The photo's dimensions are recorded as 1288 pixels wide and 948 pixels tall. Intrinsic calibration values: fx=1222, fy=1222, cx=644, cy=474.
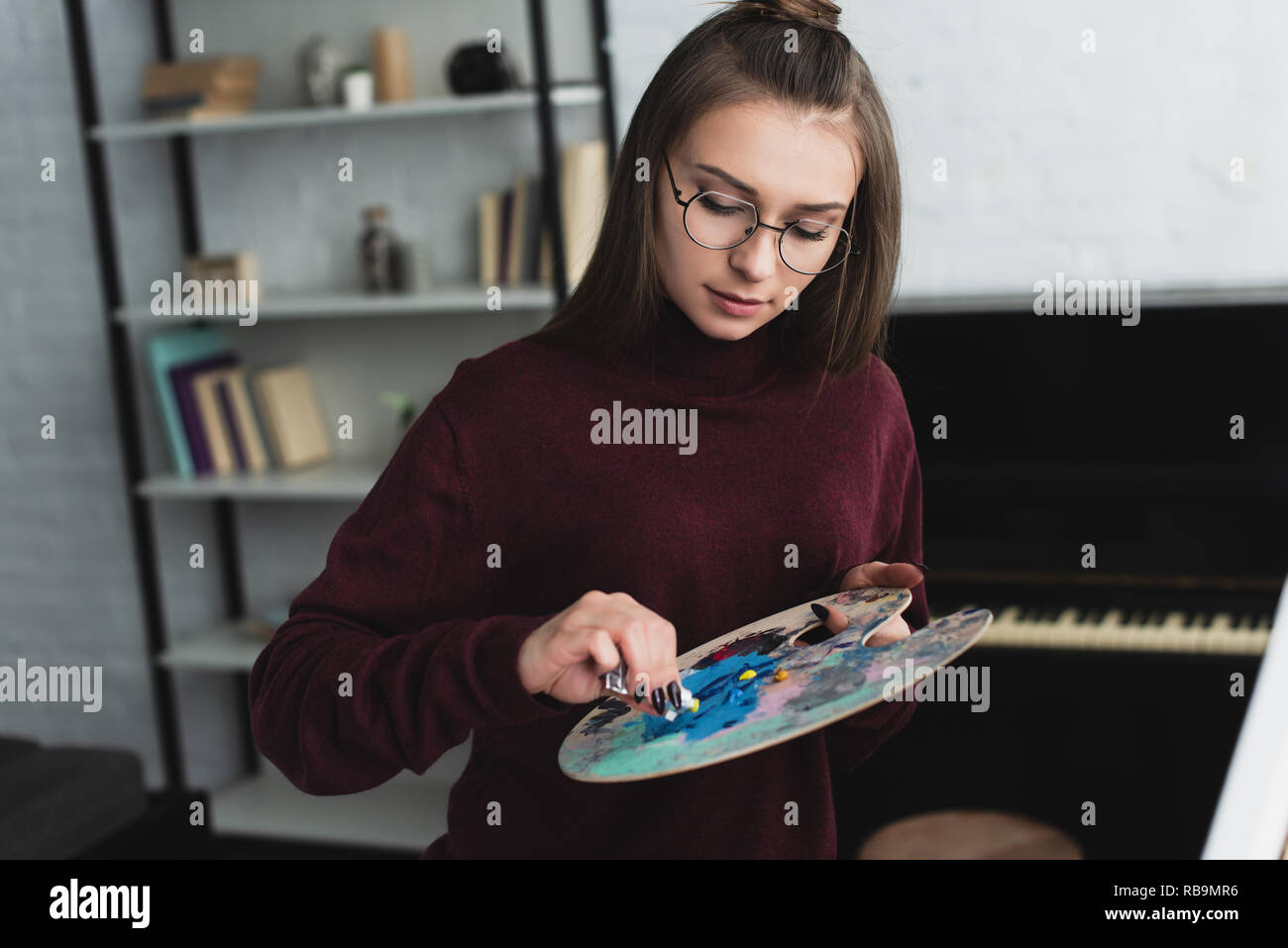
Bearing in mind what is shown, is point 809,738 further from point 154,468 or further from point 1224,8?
point 154,468

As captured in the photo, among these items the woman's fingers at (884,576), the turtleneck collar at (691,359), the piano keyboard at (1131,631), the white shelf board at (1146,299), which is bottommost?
the piano keyboard at (1131,631)

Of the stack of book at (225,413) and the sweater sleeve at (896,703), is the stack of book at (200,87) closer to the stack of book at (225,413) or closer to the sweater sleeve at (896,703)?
the stack of book at (225,413)

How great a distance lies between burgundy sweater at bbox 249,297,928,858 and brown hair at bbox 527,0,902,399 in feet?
0.13

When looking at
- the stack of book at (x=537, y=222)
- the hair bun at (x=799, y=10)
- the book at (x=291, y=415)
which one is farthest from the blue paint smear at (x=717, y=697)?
the book at (x=291, y=415)

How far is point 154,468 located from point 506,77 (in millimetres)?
1530

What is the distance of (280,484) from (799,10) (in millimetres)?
2402

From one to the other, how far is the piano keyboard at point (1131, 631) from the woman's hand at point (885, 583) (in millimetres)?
1449

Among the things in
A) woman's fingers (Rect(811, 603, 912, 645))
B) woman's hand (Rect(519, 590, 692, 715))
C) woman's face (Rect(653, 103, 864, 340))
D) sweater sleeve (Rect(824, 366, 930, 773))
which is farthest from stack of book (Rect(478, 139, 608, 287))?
woman's hand (Rect(519, 590, 692, 715))

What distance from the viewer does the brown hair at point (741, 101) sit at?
3.01 ft

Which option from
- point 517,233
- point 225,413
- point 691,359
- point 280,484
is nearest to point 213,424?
point 225,413

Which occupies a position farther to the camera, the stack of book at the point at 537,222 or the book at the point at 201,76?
the book at the point at 201,76

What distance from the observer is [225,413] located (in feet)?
10.5

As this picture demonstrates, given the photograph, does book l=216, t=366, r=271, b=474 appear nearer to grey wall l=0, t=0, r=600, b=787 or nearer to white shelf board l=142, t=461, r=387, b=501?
white shelf board l=142, t=461, r=387, b=501
